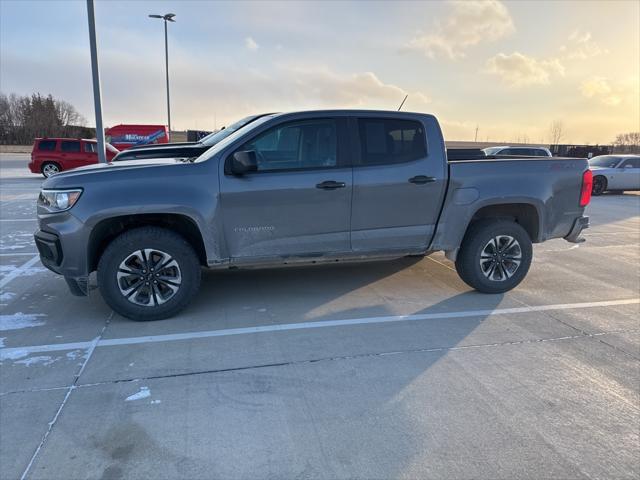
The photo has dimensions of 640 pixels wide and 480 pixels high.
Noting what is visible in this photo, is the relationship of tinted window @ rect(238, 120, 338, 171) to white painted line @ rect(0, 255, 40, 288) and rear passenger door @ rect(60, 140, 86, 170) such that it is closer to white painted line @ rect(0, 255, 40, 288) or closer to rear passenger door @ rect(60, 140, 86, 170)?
white painted line @ rect(0, 255, 40, 288)

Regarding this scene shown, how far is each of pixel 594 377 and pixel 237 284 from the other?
145 inches

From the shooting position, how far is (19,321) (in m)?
4.24

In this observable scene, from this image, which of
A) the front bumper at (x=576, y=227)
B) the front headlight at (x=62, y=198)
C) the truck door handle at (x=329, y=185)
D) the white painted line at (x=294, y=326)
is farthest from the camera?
the front bumper at (x=576, y=227)

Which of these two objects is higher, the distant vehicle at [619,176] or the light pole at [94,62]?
the light pole at [94,62]

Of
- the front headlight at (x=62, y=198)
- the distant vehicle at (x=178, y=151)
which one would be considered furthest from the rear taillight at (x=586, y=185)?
the front headlight at (x=62, y=198)

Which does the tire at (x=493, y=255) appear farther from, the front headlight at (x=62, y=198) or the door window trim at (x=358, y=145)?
the front headlight at (x=62, y=198)

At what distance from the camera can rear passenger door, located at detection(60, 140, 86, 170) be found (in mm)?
20172

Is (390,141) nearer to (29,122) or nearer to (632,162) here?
(632,162)

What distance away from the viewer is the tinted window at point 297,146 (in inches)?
173

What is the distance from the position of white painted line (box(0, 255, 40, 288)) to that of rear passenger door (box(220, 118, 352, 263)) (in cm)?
306

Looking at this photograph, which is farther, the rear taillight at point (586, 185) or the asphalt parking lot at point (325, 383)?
the rear taillight at point (586, 185)

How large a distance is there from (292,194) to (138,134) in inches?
1090

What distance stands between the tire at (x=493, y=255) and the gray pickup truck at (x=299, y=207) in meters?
0.01

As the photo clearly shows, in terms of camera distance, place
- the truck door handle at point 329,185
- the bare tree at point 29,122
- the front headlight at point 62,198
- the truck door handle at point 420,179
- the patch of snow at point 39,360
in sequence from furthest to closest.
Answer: the bare tree at point 29,122 < the truck door handle at point 420,179 < the truck door handle at point 329,185 < the front headlight at point 62,198 < the patch of snow at point 39,360
